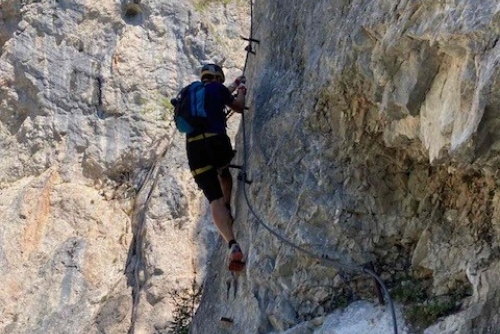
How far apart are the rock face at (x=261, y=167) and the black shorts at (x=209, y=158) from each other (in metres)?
0.28

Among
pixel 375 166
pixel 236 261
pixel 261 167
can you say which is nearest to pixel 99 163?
pixel 261 167

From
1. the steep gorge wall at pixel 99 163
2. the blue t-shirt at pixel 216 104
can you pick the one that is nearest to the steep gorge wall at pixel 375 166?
the blue t-shirt at pixel 216 104

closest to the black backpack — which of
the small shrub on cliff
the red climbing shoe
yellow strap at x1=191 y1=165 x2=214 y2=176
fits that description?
yellow strap at x1=191 y1=165 x2=214 y2=176

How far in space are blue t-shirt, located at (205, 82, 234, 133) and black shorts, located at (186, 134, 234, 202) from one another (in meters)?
0.11

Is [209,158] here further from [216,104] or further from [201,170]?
[216,104]

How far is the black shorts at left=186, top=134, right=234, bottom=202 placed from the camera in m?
7.61

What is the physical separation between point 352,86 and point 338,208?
1.08 meters

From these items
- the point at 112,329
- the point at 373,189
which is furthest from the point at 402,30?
the point at 112,329

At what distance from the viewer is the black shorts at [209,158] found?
7.61m

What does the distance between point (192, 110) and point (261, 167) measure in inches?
38.4

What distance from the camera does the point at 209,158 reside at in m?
7.68

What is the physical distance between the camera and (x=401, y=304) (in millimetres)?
5441

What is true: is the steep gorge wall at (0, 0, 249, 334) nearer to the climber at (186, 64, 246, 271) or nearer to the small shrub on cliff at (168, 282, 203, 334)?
the small shrub on cliff at (168, 282, 203, 334)

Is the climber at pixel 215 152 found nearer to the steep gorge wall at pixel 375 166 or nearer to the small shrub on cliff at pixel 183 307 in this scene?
the steep gorge wall at pixel 375 166
